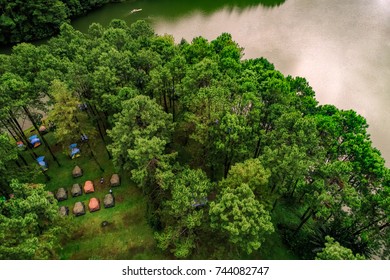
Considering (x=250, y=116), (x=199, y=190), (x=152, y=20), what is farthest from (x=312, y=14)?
(x=199, y=190)

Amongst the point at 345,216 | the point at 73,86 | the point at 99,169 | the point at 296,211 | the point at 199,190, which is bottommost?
the point at 296,211

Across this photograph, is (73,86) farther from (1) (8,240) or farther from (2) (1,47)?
(2) (1,47)

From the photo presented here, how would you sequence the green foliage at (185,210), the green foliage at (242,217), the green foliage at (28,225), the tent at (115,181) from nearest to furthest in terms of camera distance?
1. the green foliage at (28,225)
2. the green foliage at (242,217)
3. the green foliage at (185,210)
4. the tent at (115,181)

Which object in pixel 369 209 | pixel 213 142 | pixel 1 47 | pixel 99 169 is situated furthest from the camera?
pixel 1 47

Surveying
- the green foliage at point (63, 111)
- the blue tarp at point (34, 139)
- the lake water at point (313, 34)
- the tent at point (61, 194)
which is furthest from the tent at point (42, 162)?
the lake water at point (313, 34)

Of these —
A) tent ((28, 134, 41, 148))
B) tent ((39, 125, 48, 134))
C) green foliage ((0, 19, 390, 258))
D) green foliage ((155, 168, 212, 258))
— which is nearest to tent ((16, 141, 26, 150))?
tent ((28, 134, 41, 148))

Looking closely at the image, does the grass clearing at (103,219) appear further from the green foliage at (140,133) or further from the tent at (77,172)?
the green foliage at (140,133)
